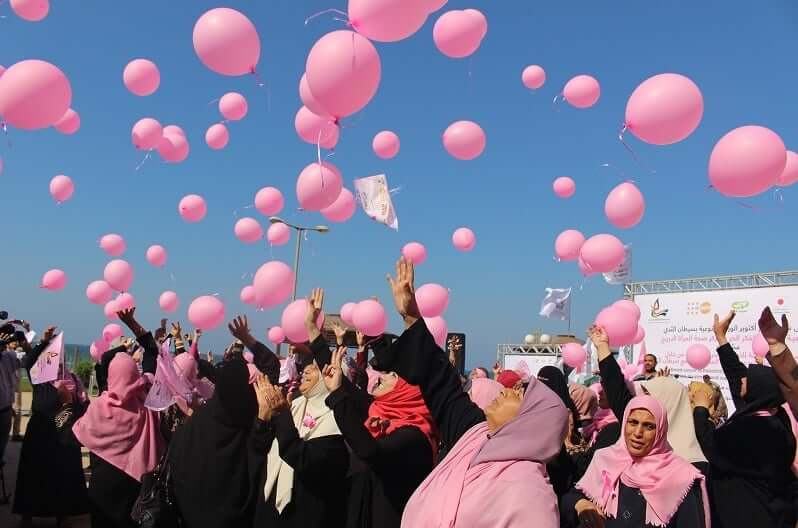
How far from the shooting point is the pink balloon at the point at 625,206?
5.82 m

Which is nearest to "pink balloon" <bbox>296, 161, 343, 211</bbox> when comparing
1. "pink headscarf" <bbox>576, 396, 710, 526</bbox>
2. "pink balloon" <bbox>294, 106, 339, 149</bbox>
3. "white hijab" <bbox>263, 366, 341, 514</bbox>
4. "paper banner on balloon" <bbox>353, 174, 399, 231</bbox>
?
"pink balloon" <bbox>294, 106, 339, 149</bbox>

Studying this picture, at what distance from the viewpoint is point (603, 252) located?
20.2ft

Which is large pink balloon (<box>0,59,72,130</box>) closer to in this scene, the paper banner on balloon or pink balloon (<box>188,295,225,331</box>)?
pink balloon (<box>188,295,225,331</box>)

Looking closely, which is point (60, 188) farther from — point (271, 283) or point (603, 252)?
point (603, 252)

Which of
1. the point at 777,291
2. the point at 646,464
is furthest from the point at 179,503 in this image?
the point at 777,291

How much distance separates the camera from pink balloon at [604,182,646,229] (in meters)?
5.82

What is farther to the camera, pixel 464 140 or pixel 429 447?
pixel 464 140

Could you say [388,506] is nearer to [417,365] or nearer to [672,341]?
[417,365]

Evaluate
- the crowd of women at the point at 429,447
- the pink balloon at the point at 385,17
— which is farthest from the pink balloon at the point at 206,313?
the pink balloon at the point at 385,17

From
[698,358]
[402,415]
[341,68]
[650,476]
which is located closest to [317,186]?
[341,68]

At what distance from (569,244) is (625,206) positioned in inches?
53.2

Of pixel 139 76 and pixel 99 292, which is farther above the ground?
pixel 139 76

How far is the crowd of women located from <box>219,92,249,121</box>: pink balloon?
9.87 ft

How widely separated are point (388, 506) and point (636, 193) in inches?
162
